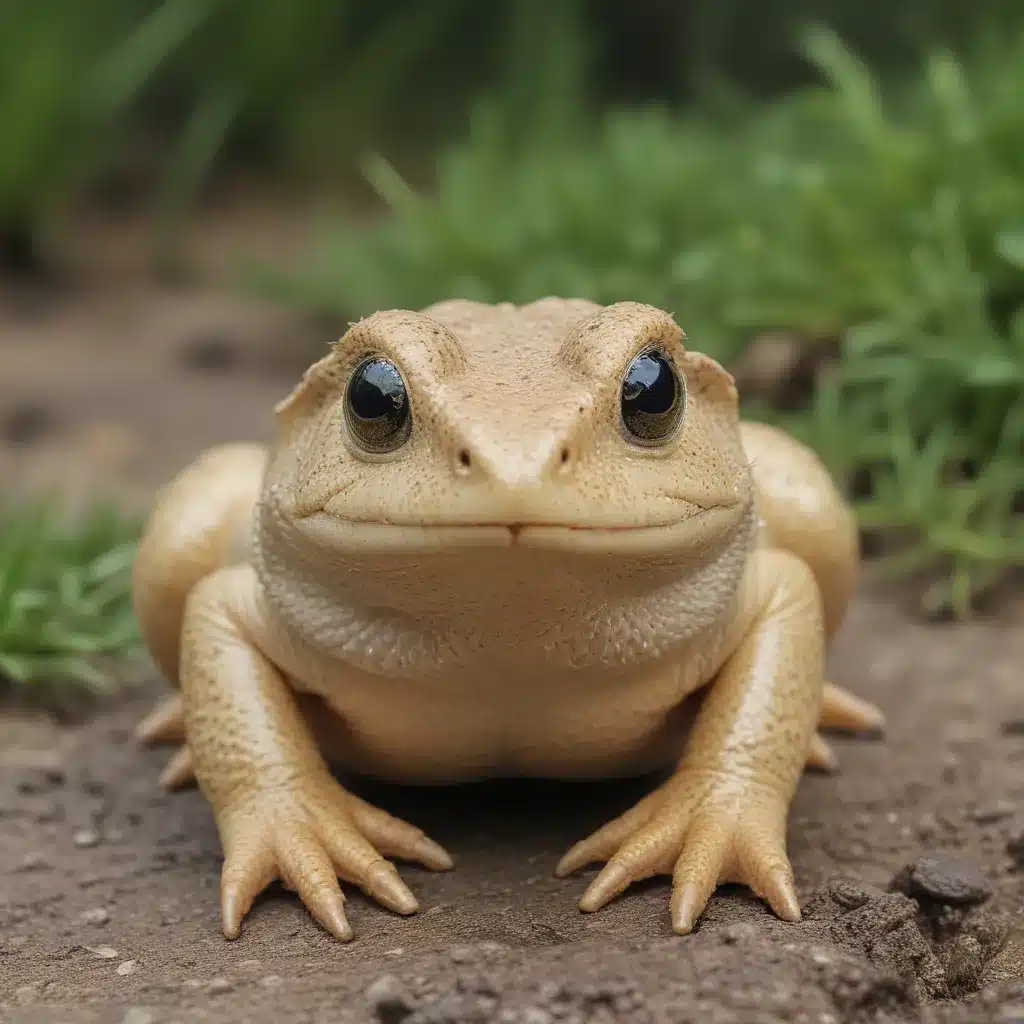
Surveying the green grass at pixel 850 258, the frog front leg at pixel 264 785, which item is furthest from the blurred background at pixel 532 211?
the frog front leg at pixel 264 785

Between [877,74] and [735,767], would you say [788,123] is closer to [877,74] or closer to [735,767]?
[877,74]

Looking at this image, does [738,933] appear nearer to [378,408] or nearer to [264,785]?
[264,785]

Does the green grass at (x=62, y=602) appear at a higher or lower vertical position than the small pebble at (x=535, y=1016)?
higher

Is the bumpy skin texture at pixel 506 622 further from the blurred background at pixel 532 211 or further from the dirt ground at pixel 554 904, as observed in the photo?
the blurred background at pixel 532 211

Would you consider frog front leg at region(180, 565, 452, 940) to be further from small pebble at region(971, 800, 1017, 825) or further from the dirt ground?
small pebble at region(971, 800, 1017, 825)

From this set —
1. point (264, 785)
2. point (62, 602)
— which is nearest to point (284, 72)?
point (62, 602)
